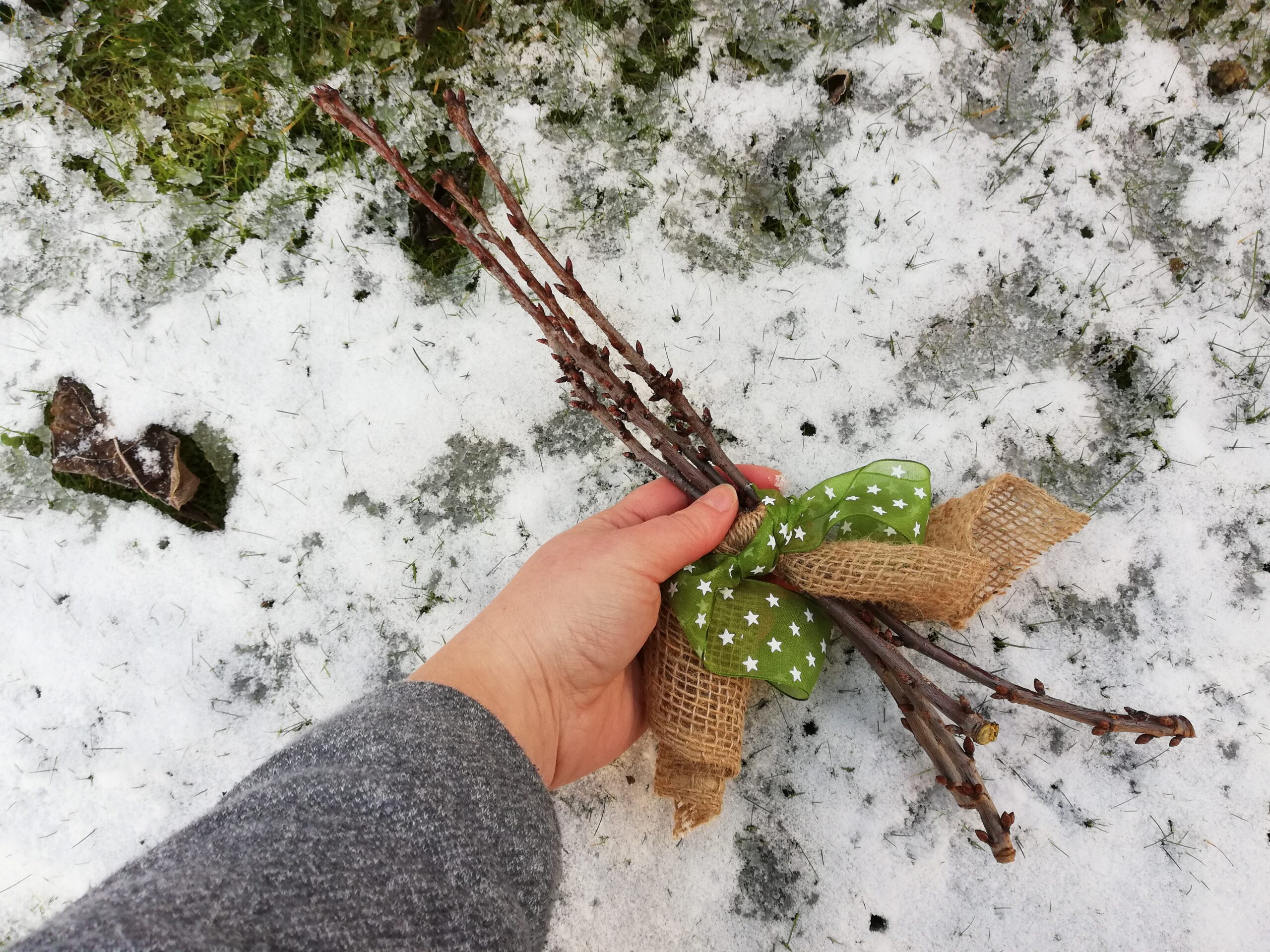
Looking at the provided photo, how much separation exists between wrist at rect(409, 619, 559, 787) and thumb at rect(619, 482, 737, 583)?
0.45m

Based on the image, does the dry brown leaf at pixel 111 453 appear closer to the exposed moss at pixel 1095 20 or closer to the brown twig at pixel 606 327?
the brown twig at pixel 606 327

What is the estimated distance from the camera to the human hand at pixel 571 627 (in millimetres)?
2057

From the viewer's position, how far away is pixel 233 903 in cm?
125

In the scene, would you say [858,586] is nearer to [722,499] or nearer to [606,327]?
[722,499]

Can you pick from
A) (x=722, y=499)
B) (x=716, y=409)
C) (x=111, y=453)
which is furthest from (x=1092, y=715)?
(x=111, y=453)

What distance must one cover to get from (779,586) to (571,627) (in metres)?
0.67

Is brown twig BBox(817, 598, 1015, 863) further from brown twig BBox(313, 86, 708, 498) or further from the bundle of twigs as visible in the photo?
brown twig BBox(313, 86, 708, 498)

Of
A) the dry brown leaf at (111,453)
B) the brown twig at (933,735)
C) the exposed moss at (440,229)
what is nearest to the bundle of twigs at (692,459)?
the brown twig at (933,735)

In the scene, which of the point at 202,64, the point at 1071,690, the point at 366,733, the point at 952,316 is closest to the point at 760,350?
the point at 952,316

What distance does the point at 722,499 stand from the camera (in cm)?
215

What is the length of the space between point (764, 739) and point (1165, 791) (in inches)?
52.3

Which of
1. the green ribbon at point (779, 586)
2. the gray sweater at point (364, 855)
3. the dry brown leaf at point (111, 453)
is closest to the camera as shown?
the gray sweater at point (364, 855)

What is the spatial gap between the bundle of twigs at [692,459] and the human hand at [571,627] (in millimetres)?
203

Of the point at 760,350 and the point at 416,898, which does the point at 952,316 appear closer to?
the point at 760,350
